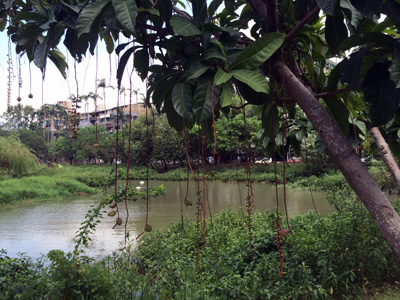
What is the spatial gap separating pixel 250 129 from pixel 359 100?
13410 millimetres

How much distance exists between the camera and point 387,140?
196cm

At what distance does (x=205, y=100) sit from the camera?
2.68 feet

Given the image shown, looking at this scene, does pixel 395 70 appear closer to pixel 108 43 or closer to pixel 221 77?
pixel 221 77

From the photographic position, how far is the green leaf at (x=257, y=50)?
2.75 ft

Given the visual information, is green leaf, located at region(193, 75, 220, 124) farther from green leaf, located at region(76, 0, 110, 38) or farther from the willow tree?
green leaf, located at region(76, 0, 110, 38)

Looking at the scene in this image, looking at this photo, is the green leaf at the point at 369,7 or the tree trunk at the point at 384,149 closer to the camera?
the green leaf at the point at 369,7

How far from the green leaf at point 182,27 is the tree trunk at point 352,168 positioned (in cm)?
30

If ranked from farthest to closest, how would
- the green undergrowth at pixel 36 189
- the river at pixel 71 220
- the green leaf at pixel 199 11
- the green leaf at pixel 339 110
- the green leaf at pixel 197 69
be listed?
the green undergrowth at pixel 36 189, the river at pixel 71 220, the green leaf at pixel 339 110, the green leaf at pixel 199 11, the green leaf at pixel 197 69

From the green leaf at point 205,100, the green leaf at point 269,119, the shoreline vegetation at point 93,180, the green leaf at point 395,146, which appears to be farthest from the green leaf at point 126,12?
the shoreline vegetation at point 93,180

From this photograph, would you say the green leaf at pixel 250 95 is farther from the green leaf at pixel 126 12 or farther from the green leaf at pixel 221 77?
the green leaf at pixel 126 12

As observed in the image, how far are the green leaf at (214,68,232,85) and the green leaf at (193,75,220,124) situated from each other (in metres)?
0.02

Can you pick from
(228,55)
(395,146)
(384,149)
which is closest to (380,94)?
(228,55)

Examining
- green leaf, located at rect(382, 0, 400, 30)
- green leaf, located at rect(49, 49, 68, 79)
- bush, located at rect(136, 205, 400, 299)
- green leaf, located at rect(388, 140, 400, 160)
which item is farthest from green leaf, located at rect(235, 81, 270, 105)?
green leaf, located at rect(388, 140, 400, 160)

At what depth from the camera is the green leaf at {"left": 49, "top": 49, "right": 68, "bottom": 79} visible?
1.23 metres
